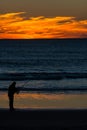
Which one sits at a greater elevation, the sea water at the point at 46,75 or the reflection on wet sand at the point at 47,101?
the reflection on wet sand at the point at 47,101
